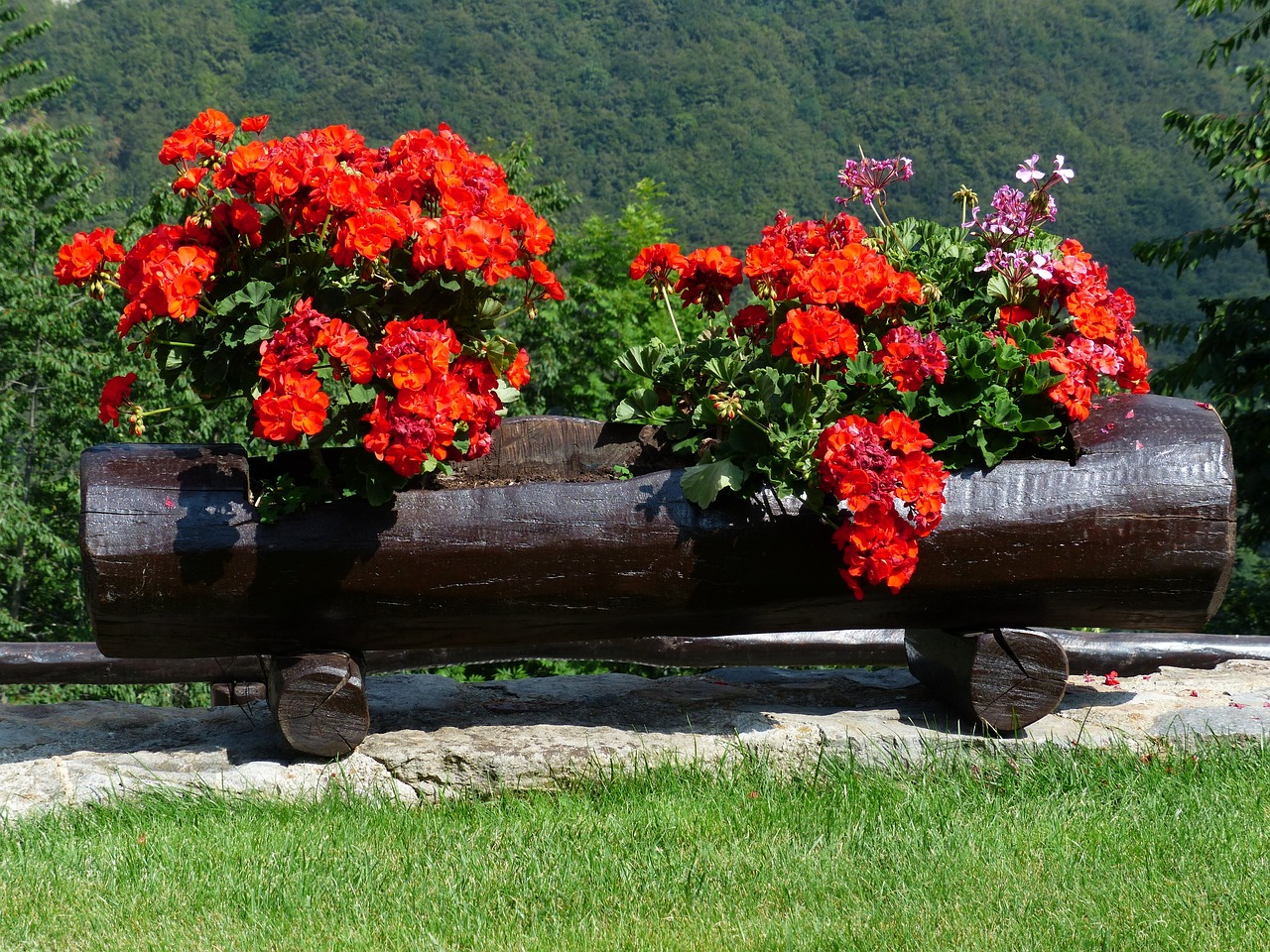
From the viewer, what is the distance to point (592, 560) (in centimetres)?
341

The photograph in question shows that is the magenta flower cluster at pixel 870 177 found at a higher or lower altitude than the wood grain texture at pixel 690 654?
higher

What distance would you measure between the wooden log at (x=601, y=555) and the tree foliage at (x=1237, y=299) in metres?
5.47

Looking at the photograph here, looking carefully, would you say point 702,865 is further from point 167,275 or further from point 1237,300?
point 1237,300

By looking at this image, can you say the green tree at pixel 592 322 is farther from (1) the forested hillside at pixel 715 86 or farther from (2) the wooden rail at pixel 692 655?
(1) the forested hillside at pixel 715 86

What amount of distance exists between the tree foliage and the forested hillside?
33.0 metres

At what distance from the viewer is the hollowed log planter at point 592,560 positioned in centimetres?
329

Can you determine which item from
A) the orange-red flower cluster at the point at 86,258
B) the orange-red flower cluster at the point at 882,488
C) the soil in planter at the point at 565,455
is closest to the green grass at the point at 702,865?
the orange-red flower cluster at the point at 882,488

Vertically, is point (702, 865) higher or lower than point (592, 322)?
lower

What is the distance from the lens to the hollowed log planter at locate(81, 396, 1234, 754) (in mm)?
3289

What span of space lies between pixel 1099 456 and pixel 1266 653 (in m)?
1.86

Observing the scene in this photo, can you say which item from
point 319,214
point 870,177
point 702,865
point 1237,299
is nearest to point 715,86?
point 1237,299

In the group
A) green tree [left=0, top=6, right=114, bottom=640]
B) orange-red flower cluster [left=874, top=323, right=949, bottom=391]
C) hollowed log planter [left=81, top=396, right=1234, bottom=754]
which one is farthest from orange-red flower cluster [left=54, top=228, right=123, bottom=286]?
green tree [left=0, top=6, right=114, bottom=640]

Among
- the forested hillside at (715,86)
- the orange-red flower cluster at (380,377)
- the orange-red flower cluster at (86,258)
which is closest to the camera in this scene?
the orange-red flower cluster at (380,377)

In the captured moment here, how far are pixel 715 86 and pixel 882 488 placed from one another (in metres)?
58.4
